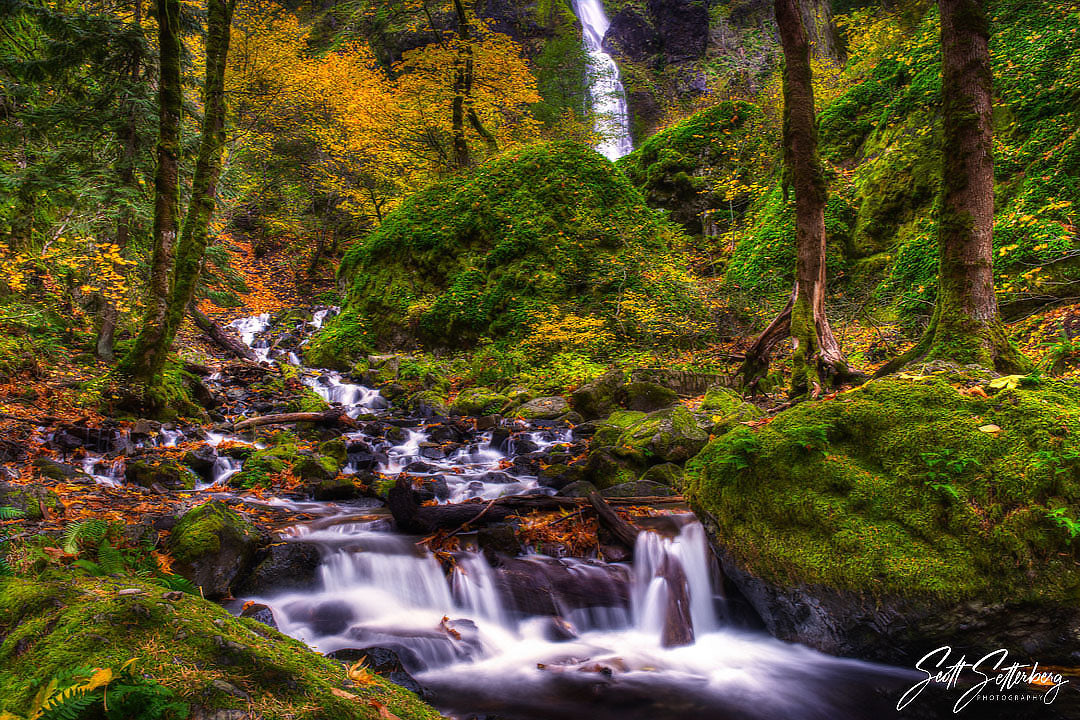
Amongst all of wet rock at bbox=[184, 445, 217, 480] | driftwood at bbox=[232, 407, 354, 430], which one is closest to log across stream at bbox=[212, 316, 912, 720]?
wet rock at bbox=[184, 445, 217, 480]

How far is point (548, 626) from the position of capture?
4.62 m

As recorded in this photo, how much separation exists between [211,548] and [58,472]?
3.13 metres

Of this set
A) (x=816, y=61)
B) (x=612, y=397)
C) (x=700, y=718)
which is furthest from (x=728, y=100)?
(x=700, y=718)

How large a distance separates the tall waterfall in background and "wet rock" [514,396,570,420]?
2010 cm

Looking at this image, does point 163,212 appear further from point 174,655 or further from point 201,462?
point 174,655

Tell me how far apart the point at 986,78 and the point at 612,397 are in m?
7.54

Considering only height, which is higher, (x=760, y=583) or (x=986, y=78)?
(x=986, y=78)

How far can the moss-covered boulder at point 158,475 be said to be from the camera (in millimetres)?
6421

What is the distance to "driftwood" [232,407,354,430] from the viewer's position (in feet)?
30.5

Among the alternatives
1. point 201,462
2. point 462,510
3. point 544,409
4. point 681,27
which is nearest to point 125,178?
point 201,462

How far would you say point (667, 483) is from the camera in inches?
264

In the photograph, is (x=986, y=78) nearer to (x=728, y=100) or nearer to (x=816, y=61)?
(x=728, y=100)

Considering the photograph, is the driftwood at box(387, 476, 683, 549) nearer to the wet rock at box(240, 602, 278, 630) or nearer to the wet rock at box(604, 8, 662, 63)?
the wet rock at box(240, 602, 278, 630)
